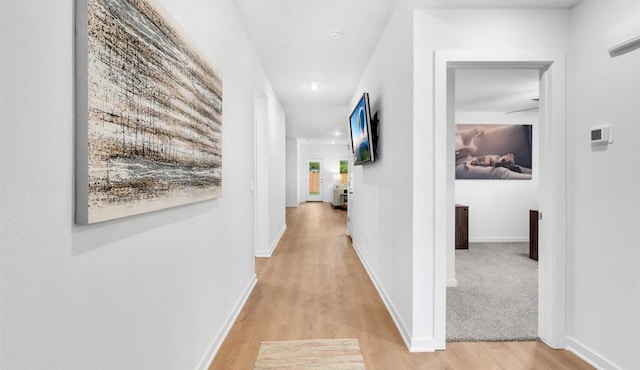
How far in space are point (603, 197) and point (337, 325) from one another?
1.94 meters

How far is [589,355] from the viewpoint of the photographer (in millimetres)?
1979

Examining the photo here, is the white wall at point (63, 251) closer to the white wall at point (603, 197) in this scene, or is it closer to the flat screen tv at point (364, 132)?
the flat screen tv at point (364, 132)

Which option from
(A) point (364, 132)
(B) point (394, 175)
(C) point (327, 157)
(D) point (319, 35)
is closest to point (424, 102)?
(B) point (394, 175)

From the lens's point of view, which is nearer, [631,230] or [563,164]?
[631,230]

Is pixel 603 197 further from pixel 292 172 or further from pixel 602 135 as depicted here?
pixel 292 172

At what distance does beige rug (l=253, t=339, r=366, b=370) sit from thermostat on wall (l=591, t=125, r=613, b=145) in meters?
1.98

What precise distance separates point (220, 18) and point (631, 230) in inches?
111

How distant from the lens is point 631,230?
5.82 feet

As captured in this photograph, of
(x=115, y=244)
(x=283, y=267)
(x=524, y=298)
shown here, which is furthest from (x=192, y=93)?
(x=524, y=298)

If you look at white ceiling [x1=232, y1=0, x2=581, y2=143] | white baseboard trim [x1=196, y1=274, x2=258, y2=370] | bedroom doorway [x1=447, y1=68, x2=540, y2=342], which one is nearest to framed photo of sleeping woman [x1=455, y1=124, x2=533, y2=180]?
bedroom doorway [x1=447, y1=68, x2=540, y2=342]

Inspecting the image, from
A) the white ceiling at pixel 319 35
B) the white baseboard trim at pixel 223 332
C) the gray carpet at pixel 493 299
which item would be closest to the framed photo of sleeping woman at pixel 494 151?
the gray carpet at pixel 493 299

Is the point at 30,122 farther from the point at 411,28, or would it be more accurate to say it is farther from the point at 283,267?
the point at 283,267

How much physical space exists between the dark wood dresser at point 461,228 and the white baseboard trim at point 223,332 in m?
3.42

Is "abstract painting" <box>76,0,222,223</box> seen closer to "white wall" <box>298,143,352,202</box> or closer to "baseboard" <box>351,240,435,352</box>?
"baseboard" <box>351,240,435,352</box>
